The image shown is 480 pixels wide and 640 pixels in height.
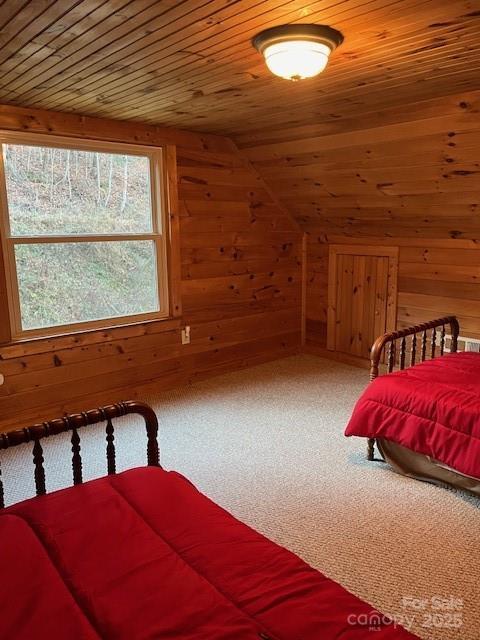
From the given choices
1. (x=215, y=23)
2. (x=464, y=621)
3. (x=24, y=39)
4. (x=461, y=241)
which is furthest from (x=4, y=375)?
(x=461, y=241)

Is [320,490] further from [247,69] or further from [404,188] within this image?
[404,188]

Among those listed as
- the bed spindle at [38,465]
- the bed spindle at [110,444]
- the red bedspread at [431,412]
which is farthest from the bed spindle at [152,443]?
the red bedspread at [431,412]

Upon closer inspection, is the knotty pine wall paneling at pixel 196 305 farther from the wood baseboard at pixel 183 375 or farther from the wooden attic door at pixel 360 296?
the wooden attic door at pixel 360 296

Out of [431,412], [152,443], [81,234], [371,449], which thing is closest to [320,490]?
[371,449]

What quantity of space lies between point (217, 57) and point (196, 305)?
239 cm

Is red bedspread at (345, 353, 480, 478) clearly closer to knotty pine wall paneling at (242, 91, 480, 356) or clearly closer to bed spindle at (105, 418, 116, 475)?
knotty pine wall paneling at (242, 91, 480, 356)

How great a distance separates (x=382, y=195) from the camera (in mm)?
3898

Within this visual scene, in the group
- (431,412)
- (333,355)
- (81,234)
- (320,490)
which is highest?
(81,234)

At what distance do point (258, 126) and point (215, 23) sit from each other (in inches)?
76.6

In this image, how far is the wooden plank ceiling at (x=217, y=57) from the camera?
5.84ft

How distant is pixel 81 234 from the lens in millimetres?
3609

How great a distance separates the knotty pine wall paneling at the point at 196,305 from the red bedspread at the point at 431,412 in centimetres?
190

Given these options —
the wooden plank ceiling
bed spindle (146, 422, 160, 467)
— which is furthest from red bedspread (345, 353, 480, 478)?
the wooden plank ceiling

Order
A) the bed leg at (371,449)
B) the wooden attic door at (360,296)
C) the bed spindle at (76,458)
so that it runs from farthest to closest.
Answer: the wooden attic door at (360,296), the bed leg at (371,449), the bed spindle at (76,458)
